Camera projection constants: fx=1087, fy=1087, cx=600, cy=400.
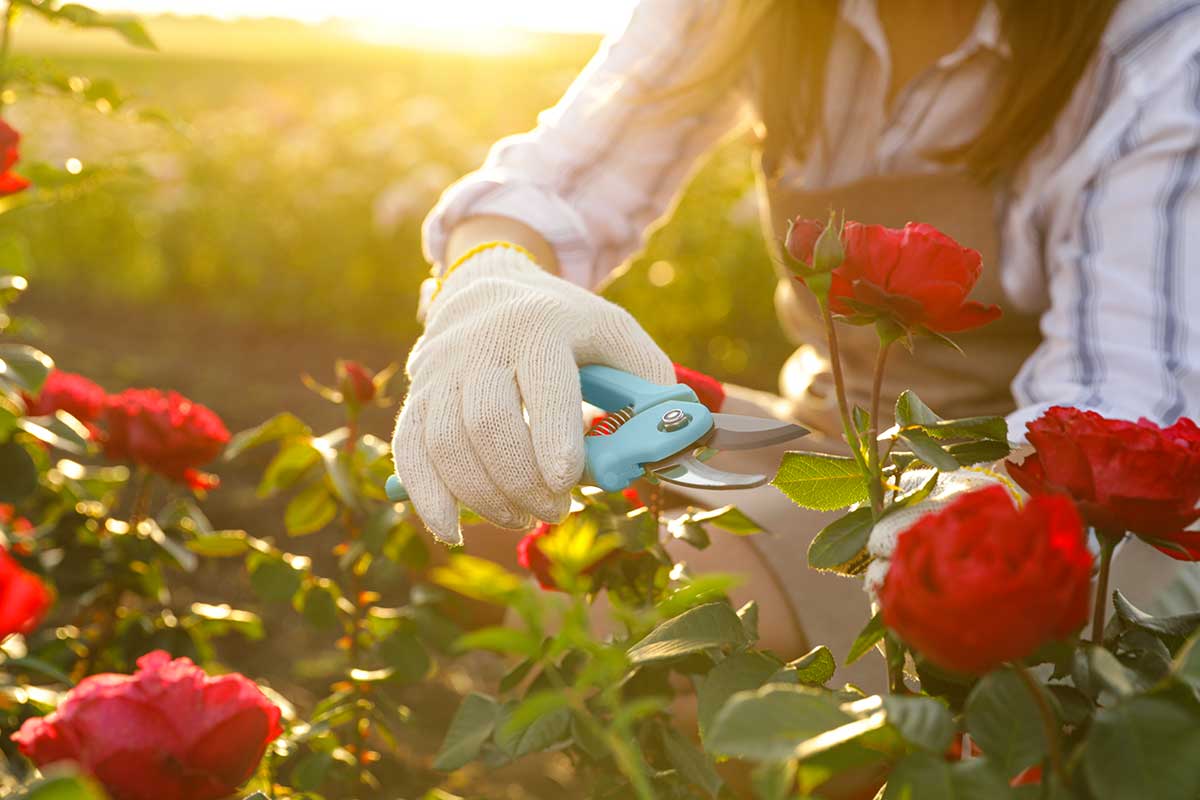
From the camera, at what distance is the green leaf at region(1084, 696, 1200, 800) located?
0.43 meters

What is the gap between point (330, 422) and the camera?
133 inches

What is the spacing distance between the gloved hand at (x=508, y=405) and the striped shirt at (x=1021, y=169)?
17.1 inches

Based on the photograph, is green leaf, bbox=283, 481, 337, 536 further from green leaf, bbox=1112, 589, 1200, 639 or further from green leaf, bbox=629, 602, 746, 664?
green leaf, bbox=1112, 589, 1200, 639

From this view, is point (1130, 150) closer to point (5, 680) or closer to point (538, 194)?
point (538, 194)

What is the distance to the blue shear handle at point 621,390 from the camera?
2.62 ft

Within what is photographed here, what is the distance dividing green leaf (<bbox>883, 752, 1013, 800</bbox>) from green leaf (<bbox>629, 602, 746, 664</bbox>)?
0.17 metres

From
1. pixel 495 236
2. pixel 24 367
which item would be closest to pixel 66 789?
pixel 24 367

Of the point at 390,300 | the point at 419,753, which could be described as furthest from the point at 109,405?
the point at 390,300

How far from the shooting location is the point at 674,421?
29.4 inches

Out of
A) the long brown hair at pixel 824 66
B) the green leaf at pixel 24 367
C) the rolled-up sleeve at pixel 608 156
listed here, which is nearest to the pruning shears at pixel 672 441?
the green leaf at pixel 24 367

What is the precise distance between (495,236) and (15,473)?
2.04 ft

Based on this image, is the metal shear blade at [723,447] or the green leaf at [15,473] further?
the green leaf at [15,473]

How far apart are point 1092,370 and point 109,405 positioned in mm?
1168

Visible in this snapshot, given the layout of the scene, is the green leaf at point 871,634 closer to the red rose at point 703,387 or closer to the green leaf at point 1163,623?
the green leaf at point 1163,623
